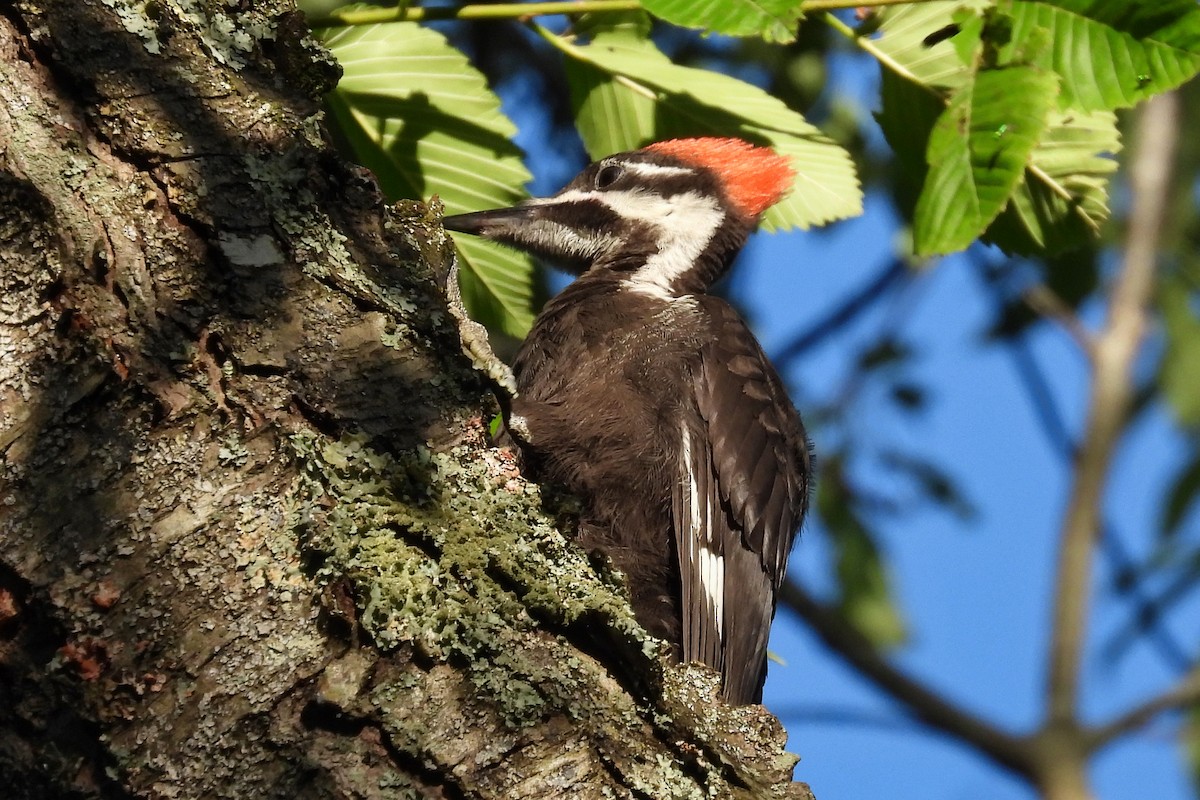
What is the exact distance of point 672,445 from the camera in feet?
9.27

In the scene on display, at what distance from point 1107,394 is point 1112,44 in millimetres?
4377

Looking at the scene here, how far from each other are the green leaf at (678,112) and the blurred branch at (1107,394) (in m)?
3.25

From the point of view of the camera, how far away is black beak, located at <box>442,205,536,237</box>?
2889 mm

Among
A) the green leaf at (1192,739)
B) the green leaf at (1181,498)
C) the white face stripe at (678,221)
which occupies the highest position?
the green leaf at (1181,498)

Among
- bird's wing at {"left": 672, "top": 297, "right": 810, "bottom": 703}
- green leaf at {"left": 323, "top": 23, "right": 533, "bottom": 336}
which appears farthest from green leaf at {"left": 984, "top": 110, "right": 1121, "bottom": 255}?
green leaf at {"left": 323, "top": 23, "right": 533, "bottom": 336}

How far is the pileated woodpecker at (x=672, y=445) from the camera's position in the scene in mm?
2738

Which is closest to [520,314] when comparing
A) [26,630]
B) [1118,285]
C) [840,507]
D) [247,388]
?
[247,388]

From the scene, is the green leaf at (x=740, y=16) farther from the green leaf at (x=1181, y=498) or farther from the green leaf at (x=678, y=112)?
the green leaf at (x=1181, y=498)

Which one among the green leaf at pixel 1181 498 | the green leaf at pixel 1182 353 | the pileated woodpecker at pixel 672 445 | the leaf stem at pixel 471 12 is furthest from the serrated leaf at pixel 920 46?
the green leaf at pixel 1181 498

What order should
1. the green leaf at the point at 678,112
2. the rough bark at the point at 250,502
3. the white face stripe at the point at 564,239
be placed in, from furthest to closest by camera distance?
the white face stripe at the point at 564,239 < the green leaf at the point at 678,112 < the rough bark at the point at 250,502

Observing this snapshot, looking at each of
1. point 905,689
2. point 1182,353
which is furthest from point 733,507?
point 1182,353

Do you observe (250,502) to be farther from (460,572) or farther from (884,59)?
(884,59)

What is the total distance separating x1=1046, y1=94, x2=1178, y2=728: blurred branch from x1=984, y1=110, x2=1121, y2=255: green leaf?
3.10m

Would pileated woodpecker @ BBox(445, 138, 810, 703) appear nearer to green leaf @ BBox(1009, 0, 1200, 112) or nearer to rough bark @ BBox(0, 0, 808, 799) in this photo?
rough bark @ BBox(0, 0, 808, 799)
